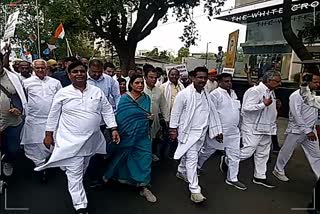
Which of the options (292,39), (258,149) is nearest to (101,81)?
(258,149)

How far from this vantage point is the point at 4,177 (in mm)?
5109

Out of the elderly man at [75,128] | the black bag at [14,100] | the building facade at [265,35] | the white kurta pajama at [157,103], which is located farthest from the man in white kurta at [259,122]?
the building facade at [265,35]

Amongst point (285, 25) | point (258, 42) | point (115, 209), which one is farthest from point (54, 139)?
point (258, 42)

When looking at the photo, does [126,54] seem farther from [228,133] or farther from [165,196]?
[165,196]

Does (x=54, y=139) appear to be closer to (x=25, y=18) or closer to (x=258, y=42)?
(x=258, y=42)

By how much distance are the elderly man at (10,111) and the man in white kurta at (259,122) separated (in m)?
2.92

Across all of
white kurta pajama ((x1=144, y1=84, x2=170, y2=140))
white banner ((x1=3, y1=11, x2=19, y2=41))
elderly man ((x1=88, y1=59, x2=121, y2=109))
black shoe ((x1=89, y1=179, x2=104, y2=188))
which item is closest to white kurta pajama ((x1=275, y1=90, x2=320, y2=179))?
white kurta pajama ((x1=144, y1=84, x2=170, y2=140))

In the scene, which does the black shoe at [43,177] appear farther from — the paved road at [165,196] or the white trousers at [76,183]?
the white trousers at [76,183]

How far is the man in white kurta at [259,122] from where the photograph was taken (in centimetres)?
513

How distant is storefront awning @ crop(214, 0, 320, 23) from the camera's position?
13.6 m

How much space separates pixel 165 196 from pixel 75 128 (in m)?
1.50

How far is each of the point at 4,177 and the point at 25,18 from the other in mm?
24993

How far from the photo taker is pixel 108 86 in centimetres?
598

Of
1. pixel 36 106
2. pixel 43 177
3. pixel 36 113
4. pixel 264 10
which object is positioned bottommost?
pixel 43 177
